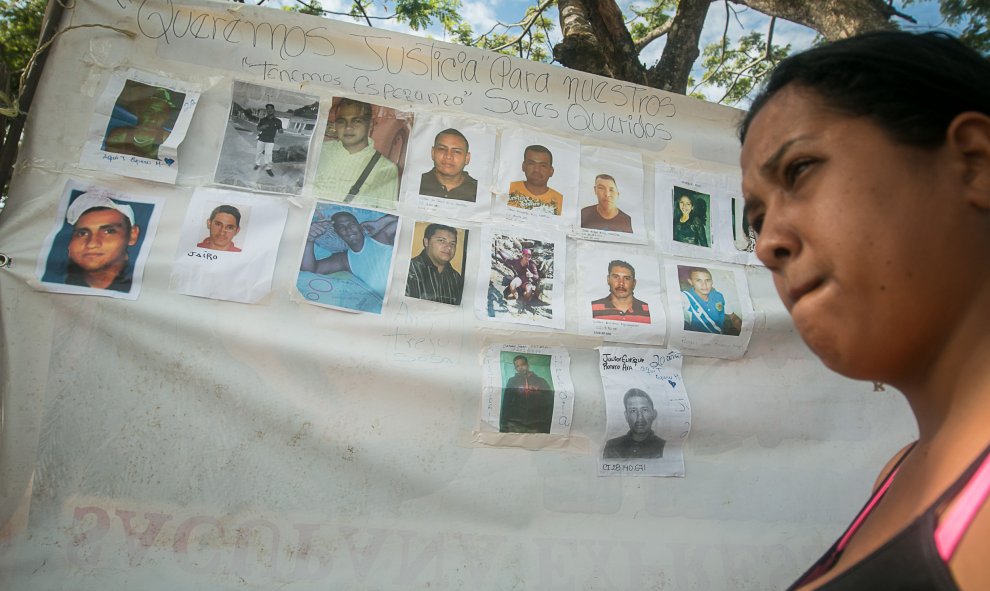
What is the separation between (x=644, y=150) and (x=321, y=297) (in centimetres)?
115

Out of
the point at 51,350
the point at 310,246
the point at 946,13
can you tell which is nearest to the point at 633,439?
the point at 310,246

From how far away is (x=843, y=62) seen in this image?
2.22 feet

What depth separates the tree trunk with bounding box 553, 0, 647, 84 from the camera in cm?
281

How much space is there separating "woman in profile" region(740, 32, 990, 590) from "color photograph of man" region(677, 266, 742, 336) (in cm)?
108

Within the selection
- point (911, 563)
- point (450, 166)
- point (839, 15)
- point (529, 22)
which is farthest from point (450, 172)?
point (529, 22)

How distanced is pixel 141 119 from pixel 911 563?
1.83 meters

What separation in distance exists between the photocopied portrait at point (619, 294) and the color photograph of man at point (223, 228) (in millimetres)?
976

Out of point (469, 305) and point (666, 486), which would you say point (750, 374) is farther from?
point (469, 305)

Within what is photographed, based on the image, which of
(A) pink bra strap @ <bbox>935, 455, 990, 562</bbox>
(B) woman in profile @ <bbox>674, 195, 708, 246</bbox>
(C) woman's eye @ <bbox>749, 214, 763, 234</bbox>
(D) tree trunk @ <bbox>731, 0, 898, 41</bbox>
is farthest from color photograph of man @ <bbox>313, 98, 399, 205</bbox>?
(D) tree trunk @ <bbox>731, 0, 898, 41</bbox>

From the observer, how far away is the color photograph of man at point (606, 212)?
5.92 ft

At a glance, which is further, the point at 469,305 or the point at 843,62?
the point at 469,305

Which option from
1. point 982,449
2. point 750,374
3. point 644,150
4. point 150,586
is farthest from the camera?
point 644,150

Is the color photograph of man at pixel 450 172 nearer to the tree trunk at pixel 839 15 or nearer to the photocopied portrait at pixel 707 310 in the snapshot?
the photocopied portrait at pixel 707 310

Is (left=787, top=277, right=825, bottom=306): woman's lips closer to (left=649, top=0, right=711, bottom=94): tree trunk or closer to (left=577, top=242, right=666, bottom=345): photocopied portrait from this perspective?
(left=577, top=242, right=666, bottom=345): photocopied portrait
